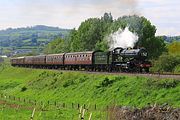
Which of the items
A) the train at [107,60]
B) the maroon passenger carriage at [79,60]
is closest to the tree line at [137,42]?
the train at [107,60]

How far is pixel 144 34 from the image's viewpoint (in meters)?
93.6

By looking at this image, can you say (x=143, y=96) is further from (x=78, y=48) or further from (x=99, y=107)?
(x=78, y=48)

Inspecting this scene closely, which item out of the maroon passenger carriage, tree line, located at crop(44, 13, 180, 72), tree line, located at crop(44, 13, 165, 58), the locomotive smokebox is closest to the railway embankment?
the maroon passenger carriage

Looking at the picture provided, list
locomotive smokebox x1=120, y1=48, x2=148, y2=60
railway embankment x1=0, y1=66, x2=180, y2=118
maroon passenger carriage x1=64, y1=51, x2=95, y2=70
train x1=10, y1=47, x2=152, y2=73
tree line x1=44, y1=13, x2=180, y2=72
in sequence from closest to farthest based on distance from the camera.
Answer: railway embankment x1=0, y1=66, x2=180, y2=118 → locomotive smokebox x1=120, y1=48, x2=148, y2=60 → train x1=10, y1=47, x2=152, y2=73 → maroon passenger carriage x1=64, y1=51, x2=95, y2=70 → tree line x1=44, y1=13, x2=180, y2=72

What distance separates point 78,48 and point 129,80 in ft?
238

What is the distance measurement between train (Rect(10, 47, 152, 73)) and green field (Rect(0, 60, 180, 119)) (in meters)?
3.97

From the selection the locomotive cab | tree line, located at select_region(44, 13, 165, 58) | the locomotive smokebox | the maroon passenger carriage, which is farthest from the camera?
tree line, located at select_region(44, 13, 165, 58)

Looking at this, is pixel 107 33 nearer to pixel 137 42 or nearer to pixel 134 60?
pixel 137 42

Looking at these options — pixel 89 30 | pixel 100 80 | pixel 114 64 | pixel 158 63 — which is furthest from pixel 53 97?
pixel 89 30

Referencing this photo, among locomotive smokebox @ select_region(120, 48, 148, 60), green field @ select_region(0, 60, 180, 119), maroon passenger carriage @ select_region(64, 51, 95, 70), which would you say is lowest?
green field @ select_region(0, 60, 180, 119)

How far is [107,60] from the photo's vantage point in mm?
56500

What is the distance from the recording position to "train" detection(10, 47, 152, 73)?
169ft

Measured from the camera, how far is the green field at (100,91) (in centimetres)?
3528

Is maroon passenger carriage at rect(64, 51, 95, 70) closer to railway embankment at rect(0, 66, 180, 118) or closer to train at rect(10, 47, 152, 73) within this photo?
train at rect(10, 47, 152, 73)
